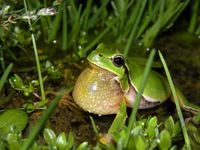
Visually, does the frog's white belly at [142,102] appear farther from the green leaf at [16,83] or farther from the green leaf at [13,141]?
the green leaf at [13,141]

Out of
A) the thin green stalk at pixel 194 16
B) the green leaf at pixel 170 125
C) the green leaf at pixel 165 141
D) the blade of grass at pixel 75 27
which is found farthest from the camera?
the thin green stalk at pixel 194 16

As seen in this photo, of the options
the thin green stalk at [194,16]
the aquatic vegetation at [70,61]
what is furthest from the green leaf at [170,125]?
the thin green stalk at [194,16]

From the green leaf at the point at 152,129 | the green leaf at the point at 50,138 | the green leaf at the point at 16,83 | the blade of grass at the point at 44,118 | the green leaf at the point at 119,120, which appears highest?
the blade of grass at the point at 44,118

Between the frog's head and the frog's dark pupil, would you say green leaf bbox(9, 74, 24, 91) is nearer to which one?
the frog's head

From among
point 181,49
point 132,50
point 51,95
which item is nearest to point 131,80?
point 51,95

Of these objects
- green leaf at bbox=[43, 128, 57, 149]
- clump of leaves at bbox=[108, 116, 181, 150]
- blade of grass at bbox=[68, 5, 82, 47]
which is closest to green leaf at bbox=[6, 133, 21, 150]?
green leaf at bbox=[43, 128, 57, 149]

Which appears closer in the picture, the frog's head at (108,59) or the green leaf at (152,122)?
the green leaf at (152,122)

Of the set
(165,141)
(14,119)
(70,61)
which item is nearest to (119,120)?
(165,141)
